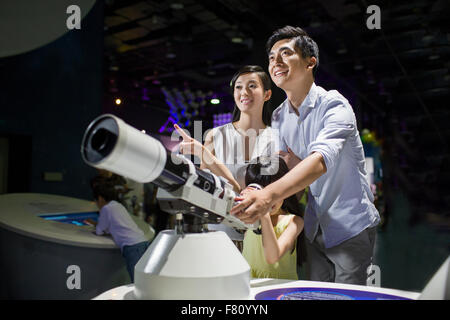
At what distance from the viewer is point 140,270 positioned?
901 millimetres

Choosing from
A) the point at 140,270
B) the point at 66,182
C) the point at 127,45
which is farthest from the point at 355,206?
the point at 127,45

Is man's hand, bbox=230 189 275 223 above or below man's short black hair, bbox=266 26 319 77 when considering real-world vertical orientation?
below

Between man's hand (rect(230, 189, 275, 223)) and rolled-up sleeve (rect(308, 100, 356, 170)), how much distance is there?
0.32 m

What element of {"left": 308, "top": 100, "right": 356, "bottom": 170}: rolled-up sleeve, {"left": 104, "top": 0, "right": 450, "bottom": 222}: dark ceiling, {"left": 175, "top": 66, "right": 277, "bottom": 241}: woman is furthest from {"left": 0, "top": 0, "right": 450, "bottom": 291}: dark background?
{"left": 308, "top": 100, "right": 356, "bottom": 170}: rolled-up sleeve

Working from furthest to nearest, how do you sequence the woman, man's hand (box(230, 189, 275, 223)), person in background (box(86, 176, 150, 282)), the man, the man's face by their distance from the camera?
person in background (box(86, 176, 150, 282)) < the woman < the man's face < the man < man's hand (box(230, 189, 275, 223))

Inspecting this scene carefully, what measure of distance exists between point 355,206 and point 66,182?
11.0 ft

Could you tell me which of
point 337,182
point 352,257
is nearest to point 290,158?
point 337,182

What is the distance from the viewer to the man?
1500 millimetres

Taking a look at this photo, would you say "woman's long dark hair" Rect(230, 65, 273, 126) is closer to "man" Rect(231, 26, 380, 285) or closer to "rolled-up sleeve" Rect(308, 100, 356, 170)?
"man" Rect(231, 26, 380, 285)

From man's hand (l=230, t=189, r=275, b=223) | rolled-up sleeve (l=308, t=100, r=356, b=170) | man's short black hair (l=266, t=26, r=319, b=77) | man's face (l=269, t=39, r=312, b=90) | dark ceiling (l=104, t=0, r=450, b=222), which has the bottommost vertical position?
man's hand (l=230, t=189, r=275, b=223)

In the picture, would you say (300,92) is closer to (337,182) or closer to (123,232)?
(337,182)

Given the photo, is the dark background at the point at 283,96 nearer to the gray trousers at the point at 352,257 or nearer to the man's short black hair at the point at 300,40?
the man's short black hair at the point at 300,40

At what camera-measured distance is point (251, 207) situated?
108cm
